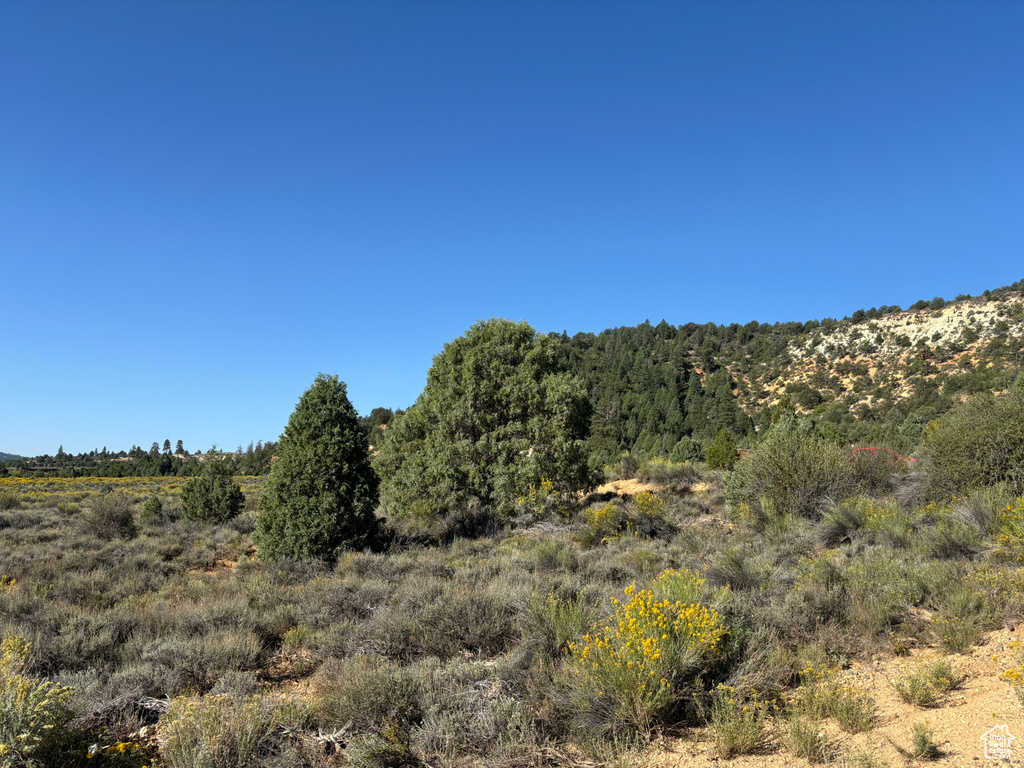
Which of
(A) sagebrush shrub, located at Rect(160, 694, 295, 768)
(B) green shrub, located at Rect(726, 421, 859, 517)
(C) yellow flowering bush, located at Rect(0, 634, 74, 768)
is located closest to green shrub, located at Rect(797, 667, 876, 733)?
(A) sagebrush shrub, located at Rect(160, 694, 295, 768)

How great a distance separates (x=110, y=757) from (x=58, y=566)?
25.7ft

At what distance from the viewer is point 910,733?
382 cm

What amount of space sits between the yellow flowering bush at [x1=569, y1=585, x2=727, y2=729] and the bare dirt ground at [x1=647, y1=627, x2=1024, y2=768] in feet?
1.07

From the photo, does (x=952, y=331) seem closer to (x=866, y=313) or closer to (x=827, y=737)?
(x=866, y=313)

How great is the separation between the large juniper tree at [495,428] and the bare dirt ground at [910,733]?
36.3 ft

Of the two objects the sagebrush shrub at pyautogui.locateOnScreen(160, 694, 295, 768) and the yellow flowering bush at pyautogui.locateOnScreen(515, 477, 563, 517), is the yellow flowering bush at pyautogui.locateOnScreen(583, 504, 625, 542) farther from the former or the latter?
the sagebrush shrub at pyautogui.locateOnScreen(160, 694, 295, 768)

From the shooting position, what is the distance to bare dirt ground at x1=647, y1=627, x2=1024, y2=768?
3539 mm

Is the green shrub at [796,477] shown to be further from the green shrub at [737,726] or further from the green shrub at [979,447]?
the green shrub at [737,726]

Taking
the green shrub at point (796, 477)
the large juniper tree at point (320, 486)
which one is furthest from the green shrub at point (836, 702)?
the green shrub at point (796, 477)

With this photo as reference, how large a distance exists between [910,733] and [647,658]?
1912 millimetres

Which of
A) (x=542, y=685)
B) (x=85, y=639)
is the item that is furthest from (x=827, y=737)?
(x=85, y=639)

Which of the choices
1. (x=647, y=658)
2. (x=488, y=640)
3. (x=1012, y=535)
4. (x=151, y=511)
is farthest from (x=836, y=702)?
(x=151, y=511)

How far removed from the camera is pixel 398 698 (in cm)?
413

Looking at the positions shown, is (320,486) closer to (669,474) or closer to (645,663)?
(645,663)
